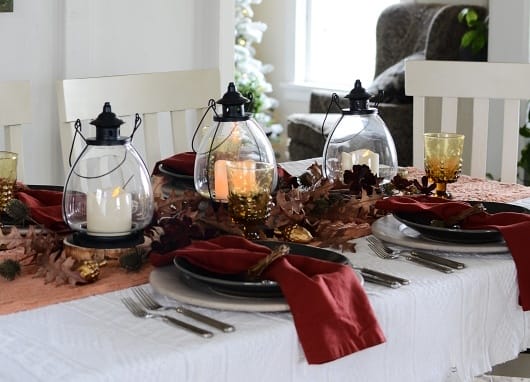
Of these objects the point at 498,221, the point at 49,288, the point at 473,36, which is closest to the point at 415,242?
the point at 498,221

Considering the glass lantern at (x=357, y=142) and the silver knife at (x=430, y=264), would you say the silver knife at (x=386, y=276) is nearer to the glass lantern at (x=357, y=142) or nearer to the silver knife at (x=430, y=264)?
the silver knife at (x=430, y=264)

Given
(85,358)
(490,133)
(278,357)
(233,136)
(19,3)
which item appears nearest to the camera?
(85,358)

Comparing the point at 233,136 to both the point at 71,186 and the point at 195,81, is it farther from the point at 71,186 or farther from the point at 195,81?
the point at 195,81

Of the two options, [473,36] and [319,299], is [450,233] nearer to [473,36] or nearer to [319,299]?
[319,299]

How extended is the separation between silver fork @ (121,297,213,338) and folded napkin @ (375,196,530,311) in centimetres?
57

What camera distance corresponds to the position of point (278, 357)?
1.27 m

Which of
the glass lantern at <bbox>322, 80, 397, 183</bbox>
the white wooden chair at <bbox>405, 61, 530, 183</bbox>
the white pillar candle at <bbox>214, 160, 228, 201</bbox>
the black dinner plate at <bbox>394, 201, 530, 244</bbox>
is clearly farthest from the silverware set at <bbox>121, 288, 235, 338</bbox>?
the white wooden chair at <bbox>405, 61, 530, 183</bbox>

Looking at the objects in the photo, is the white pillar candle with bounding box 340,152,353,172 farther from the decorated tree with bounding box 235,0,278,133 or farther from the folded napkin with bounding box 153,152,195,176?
the decorated tree with bounding box 235,0,278,133

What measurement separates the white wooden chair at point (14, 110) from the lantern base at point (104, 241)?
740mm

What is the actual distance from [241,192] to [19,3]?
182 centimetres

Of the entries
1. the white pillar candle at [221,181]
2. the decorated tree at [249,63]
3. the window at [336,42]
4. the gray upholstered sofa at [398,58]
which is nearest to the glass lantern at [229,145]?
the white pillar candle at [221,181]

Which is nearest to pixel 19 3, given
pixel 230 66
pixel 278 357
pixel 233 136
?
pixel 230 66

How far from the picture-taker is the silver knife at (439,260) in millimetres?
1567

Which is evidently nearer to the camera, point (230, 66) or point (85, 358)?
point (85, 358)
